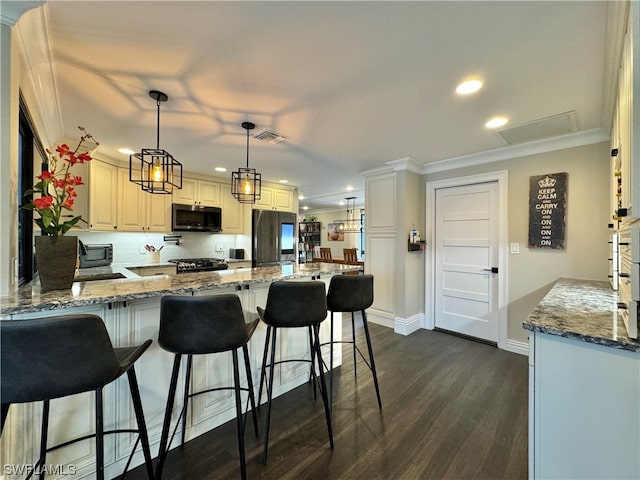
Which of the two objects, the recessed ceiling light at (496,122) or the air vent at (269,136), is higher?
the recessed ceiling light at (496,122)

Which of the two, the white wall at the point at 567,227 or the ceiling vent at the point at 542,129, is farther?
the white wall at the point at 567,227

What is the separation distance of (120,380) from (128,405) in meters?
0.16

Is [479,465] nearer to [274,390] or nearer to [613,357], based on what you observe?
[613,357]

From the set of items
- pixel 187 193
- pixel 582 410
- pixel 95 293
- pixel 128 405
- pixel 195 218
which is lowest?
pixel 128 405

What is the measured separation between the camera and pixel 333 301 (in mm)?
2027

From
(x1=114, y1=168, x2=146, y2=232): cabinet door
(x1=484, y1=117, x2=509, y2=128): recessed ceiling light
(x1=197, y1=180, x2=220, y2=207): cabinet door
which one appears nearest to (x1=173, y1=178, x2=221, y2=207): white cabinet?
(x1=197, y1=180, x2=220, y2=207): cabinet door

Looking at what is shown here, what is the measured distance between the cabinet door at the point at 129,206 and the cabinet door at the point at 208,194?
81cm

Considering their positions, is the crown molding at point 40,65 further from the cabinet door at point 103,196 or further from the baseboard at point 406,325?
the baseboard at point 406,325

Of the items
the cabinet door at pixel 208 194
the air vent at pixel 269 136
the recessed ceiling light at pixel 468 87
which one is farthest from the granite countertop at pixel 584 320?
the cabinet door at pixel 208 194

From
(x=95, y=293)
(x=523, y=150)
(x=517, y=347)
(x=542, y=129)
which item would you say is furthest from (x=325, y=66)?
(x=517, y=347)

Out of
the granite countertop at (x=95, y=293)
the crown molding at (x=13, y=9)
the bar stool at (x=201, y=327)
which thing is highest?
the crown molding at (x=13, y=9)

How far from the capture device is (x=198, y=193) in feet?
14.3

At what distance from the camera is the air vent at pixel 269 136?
2673 mm

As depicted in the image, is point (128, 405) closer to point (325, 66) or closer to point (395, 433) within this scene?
point (395, 433)
